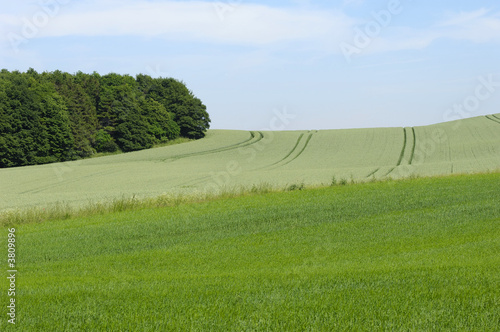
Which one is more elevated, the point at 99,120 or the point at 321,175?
the point at 99,120

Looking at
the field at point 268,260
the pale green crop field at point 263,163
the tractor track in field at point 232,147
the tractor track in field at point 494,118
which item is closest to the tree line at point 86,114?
the pale green crop field at point 263,163

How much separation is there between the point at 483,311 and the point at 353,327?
1.94 meters

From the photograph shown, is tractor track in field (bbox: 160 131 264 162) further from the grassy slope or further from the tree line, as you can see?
the grassy slope

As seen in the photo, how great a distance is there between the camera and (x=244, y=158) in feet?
188

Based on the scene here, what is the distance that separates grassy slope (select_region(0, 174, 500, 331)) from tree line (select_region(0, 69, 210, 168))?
44241mm

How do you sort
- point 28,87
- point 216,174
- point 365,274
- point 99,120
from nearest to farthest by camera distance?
1. point 365,274
2. point 216,174
3. point 28,87
4. point 99,120

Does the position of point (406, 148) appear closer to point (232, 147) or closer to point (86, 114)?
point (232, 147)

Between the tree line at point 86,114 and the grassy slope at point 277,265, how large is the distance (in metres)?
44.2

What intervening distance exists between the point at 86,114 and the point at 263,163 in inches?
1191

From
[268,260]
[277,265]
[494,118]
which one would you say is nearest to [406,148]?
[494,118]

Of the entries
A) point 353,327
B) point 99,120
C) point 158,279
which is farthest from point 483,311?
point 99,120

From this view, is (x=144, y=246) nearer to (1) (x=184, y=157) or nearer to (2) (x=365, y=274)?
(2) (x=365, y=274)

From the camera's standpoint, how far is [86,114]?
234 ft

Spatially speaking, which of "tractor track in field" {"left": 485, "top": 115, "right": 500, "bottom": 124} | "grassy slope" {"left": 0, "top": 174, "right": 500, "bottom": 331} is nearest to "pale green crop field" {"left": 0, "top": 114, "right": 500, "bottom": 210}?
"tractor track in field" {"left": 485, "top": 115, "right": 500, "bottom": 124}
